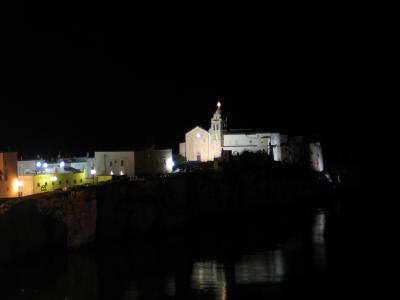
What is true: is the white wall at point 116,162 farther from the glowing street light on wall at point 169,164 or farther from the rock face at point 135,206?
the rock face at point 135,206

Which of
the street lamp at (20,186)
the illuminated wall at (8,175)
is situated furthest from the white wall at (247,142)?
the illuminated wall at (8,175)

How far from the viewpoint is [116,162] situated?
154ft

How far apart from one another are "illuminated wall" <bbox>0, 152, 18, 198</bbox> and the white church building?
22.7 meters

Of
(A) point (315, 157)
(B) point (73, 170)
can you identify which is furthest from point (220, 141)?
(B) point (73, 170)

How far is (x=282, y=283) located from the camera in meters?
28.1

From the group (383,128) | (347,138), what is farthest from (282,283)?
(383,128)

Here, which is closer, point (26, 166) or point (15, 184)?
point (15, 184)

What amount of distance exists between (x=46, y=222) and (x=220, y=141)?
83.2 ft

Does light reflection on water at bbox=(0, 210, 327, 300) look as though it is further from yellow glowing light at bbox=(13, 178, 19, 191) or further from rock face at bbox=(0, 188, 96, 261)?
yellow glowing light at bbox=(13, 178, 19, 191)

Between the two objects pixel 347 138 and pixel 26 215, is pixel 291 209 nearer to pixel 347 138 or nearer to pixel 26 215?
pixel 26 215

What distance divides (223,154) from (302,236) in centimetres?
1348

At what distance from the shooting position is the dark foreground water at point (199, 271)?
2667 cm

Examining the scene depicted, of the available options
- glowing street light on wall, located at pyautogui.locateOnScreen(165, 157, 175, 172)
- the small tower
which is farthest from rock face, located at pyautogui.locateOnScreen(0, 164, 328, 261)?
the small tower

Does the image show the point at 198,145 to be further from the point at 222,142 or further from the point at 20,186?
the point at 20,186
